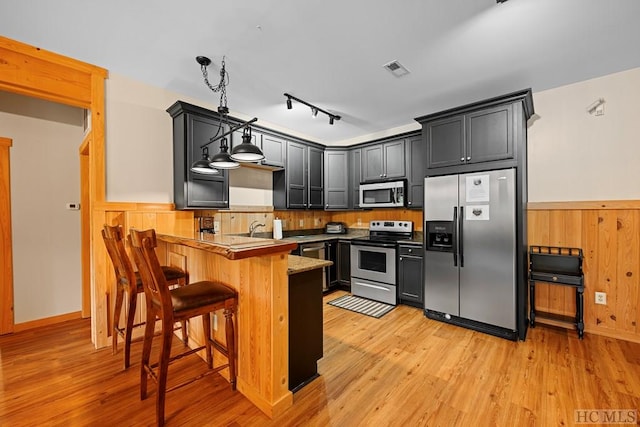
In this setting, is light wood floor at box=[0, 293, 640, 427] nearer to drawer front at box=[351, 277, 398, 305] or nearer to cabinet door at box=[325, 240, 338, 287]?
drawer front at box=[351, 277, 398, 305]

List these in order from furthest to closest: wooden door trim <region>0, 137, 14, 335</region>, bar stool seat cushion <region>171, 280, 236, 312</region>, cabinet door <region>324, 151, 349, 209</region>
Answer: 1. cabinet door <region>324, 151, 349, 209</region>
2. wooden door trim <region>0, 137, 14, 335</region>
3. bar stool seat cushion <region>171, 280, 236, 312</region>

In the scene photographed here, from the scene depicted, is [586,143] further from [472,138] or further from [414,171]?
[414,171]

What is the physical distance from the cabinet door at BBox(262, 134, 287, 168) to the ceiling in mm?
749

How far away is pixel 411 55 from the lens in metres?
2.47

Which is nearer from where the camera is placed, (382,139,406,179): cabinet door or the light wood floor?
the light wood floor

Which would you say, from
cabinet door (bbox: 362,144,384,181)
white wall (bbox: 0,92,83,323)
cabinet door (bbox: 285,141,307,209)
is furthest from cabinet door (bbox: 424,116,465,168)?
white wall (bbox: 0,92,83,323)

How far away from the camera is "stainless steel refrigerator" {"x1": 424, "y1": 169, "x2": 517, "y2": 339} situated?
2750 millimetres

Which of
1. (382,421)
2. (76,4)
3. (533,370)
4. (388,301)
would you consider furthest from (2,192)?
(533,370)

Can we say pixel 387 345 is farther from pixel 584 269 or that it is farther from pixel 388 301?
pixel 584 269

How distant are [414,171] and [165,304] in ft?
11.6

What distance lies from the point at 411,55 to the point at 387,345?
2.74 m

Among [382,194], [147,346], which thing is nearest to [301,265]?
[147,346]

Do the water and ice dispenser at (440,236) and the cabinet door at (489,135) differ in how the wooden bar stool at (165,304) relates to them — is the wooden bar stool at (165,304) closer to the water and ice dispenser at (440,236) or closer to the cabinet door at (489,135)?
the water and ice dispenser at (440,236)

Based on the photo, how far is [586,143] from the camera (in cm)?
293
